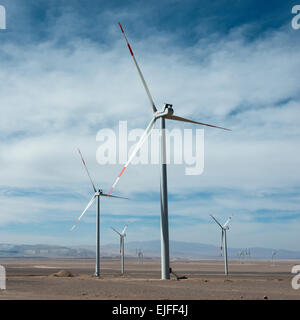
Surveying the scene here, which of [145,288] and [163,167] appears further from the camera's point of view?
[163,167]

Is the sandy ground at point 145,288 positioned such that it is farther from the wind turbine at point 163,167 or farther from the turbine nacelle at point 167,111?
the turbine nacelle at point 167,111

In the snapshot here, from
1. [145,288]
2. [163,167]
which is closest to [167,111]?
[163,167]

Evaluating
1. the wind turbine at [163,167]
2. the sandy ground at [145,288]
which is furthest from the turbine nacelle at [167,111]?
the sandy ground at [145,288]

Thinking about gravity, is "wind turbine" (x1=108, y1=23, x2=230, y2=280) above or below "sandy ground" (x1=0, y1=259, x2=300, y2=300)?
above

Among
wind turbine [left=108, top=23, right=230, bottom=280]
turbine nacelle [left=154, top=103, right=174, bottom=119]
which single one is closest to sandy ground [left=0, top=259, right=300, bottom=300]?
wind turbine [left=108, top=23, right=230, bottom=280]

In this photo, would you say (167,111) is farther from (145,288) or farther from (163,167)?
(145,288)

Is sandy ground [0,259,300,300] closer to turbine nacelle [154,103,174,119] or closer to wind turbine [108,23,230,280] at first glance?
wind turbine [108,23,230,280]

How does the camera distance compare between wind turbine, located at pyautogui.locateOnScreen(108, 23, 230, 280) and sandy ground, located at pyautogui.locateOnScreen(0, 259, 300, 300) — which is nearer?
sandy ground, located at pyautogui.locateOnScreen(0, 259, 300, 300)

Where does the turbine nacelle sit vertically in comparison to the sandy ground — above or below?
above
